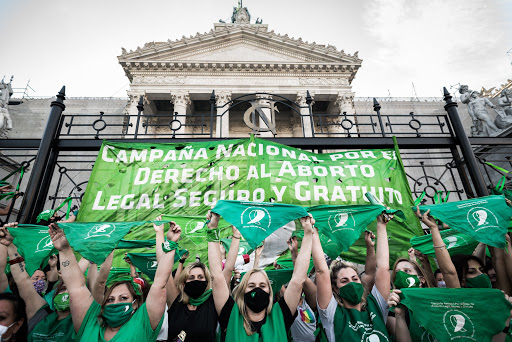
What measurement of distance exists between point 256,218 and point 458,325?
2094 mm

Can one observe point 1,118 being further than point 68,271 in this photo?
Yes

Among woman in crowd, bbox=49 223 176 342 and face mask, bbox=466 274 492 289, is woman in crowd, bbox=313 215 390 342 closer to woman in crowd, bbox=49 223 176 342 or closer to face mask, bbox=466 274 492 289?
face mask, bbox=466 274 492 289

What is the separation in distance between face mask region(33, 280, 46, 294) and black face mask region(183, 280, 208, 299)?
93.4 inches

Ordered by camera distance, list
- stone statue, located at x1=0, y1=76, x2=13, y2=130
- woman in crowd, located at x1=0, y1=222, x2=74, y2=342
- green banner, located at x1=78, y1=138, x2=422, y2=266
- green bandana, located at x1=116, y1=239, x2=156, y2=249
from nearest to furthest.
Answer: woman in crowd, located at x1=0, y1=222, x2=74, y2=342 < green bandana, located at x1=116, y1=239, x2=156, y2=249 < green banner, located at x1=78, y1=138, x2=422, y2=266 < stone statue, located at x1=0, y1=76, x2=13, y2=130

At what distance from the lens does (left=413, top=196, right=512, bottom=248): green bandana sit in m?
2.67

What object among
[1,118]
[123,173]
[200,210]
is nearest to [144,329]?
[200,210]

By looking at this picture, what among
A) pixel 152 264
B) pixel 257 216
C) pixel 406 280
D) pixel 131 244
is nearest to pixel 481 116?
pixel 406 280

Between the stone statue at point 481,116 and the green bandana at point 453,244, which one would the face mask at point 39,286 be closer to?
the green bandana at point 453,244

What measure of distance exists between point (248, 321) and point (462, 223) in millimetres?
2581

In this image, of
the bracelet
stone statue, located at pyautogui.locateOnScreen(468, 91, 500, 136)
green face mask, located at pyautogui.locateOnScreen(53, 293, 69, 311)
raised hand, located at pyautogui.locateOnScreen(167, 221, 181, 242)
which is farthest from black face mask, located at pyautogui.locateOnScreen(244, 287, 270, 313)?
stone statue, located at pyautogui.locateOnScreen(468, 91, 500, 136)

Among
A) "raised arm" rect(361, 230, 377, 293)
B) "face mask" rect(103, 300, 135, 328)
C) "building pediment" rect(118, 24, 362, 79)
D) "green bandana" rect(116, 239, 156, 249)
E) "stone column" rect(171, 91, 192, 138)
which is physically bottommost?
"face mask" rect(103, 300, 135, 328)

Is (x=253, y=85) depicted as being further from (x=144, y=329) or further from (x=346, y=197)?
(x=144, y=329)

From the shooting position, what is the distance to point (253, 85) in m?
22.5

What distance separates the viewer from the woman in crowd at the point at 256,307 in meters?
2.27
